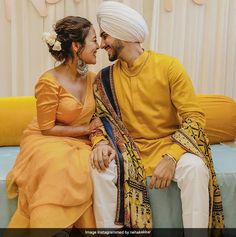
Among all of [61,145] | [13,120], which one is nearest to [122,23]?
[61,145]

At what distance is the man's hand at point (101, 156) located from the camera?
72.6 inches

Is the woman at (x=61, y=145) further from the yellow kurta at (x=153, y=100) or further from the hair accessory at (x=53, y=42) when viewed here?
the yellow kurta at (x=153, y=100)

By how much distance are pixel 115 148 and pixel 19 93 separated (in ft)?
4.39

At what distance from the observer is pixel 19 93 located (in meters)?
3.04

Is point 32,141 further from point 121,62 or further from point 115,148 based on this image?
point 121,62

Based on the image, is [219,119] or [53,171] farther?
[219,119]

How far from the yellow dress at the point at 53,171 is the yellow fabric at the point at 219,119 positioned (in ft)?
2.91

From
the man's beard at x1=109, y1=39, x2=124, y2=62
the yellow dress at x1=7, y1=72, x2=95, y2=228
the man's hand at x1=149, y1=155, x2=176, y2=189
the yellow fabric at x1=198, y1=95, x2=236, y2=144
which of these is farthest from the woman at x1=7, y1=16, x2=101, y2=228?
the yellow fabric at x1=198, y1=95, x2=236, y2=144

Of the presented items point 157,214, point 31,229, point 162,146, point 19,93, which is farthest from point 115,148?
point 19,93

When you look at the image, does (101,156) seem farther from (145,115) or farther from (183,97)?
(183,97)

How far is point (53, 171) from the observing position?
5.93ft

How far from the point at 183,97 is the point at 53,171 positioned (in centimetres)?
75

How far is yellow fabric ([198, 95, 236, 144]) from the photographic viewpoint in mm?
2645

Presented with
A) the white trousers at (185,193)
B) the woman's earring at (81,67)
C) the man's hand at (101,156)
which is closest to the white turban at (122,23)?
the woman's earring at (81,67)
